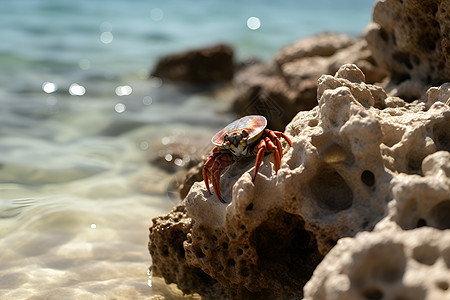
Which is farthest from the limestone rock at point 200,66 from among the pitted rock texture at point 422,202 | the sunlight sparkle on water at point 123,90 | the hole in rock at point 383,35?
the pitted rock texture at point 422,202

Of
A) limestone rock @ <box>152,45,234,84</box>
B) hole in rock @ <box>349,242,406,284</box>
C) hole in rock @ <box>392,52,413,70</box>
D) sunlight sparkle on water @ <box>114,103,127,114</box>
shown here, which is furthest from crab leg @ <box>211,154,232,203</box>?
limestone rock @ <box>152,45,234,84</box>

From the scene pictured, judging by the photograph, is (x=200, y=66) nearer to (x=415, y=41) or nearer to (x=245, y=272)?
(x=415, y=41)

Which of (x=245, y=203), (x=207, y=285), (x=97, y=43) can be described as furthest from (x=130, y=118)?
(x=97, y=43)

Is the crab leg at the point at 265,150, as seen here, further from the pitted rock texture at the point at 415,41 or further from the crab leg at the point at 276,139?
the pitted rock texture at the point at 415,41

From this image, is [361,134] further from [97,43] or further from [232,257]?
[97,43]

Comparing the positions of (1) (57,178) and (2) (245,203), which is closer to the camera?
(2) (245,203)

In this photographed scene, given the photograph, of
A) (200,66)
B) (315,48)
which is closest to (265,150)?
(315,48)

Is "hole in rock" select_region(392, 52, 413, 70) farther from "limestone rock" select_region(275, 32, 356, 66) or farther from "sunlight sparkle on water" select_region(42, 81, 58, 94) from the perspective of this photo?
"sunlight sparkle on water" select_region(42, 81, 58, 94)
